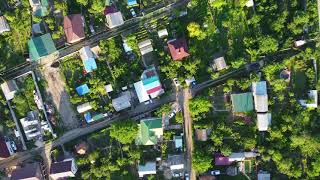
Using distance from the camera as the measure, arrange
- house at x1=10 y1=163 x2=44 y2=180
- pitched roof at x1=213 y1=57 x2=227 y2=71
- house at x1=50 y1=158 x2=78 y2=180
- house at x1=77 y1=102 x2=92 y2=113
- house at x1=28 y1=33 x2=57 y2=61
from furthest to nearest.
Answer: house at x1=77 y1=102 x2=92 y2=113 → pitched roof at x1=213 y1=57 x2=227 y2=71 → house at x1=28 y1=33 x2=57 y2=61 → house at x1=50 y1=158 x2=78 y2=180 → house at x1=10 y1=163 x2=44 y2=180

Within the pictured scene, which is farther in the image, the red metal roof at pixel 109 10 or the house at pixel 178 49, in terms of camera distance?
the red metal roof at pixel 109 10

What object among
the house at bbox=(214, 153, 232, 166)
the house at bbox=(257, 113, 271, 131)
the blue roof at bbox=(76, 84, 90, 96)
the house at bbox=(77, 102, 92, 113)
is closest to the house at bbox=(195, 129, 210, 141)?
the house at bbox=(214, 153, 232, 166)

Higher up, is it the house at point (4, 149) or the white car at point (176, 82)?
the white car at point (176, 82)

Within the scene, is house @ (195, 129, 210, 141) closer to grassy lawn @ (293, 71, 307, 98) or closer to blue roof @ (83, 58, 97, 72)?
grassy lawn @ (293, 71, 307, 98)

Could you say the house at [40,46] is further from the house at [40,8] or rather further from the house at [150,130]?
the house at [150,130]

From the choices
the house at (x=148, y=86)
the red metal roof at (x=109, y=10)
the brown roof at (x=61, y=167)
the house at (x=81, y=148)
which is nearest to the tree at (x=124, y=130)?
the house at (x=148, y=86)

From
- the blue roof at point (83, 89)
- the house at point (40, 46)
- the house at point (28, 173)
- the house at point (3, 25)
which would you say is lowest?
the house at point (28, 173)
